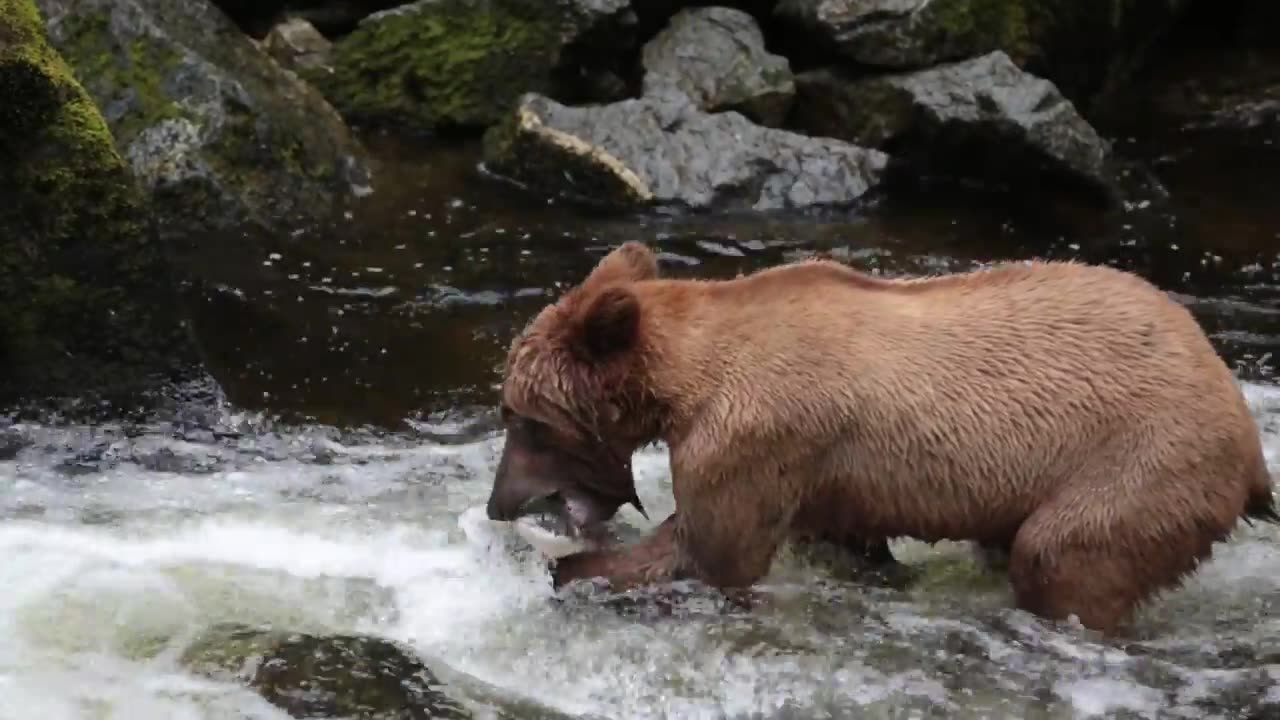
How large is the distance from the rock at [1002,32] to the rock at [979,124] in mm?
326

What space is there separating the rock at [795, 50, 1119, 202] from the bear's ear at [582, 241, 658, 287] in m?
5.95

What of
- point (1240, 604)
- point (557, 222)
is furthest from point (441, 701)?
point (557, 222)

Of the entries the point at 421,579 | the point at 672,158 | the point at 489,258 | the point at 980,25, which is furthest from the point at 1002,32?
the point at 421,579

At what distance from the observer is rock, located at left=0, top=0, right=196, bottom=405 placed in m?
6.95

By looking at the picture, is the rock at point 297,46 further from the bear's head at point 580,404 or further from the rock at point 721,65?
the bear's head at point 580,404

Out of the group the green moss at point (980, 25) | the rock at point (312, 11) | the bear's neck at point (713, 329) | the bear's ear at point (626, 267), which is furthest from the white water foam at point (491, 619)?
the rock at point (312, 11)

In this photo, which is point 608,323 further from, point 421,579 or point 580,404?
point 421,579

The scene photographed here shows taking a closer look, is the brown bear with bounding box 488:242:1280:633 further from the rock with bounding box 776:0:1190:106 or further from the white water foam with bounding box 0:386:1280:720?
the rock with bounding box 776:0:1190:106

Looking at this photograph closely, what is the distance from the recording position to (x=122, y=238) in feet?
23.4

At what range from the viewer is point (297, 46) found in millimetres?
12781

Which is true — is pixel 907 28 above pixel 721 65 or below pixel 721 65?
above

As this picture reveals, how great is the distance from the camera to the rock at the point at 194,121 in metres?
9.76

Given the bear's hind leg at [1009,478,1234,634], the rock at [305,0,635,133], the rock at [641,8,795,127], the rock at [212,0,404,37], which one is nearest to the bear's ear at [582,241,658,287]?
the bear's hind leg at [1009,478,1234,634]

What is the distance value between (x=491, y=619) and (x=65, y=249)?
109 inches
